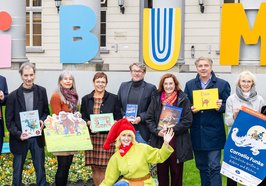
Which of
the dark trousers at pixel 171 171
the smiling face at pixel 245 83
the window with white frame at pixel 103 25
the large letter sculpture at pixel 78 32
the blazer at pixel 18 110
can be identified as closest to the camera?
the smiling face at pixel 245 83

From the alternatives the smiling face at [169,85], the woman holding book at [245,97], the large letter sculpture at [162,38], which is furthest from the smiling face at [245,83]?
the large letter sculpture at [162,38]

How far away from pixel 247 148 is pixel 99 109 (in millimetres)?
2023

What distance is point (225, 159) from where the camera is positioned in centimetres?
755

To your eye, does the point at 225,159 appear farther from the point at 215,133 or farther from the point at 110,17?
the point at 110,17

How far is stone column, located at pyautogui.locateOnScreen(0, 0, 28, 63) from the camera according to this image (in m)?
19.0

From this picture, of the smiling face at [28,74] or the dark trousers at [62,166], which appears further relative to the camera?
the dark trousers at [62,166]

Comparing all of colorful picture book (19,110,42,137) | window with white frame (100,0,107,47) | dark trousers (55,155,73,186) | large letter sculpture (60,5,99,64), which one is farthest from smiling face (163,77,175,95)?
window with white frame (100,0,107,47)

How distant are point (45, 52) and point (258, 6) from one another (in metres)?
14.2

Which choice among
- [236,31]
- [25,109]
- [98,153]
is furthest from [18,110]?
[236,31]

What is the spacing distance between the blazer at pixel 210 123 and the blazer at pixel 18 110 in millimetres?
1973

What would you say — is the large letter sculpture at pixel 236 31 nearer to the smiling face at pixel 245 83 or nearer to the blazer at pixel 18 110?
the smiling face at pixel 245 83

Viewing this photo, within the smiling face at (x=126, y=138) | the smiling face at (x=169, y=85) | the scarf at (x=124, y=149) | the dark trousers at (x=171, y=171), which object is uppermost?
the smiling face at (x=169, y=85)

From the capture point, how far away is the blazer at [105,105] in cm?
809

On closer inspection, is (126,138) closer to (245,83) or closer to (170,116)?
(170,116)
